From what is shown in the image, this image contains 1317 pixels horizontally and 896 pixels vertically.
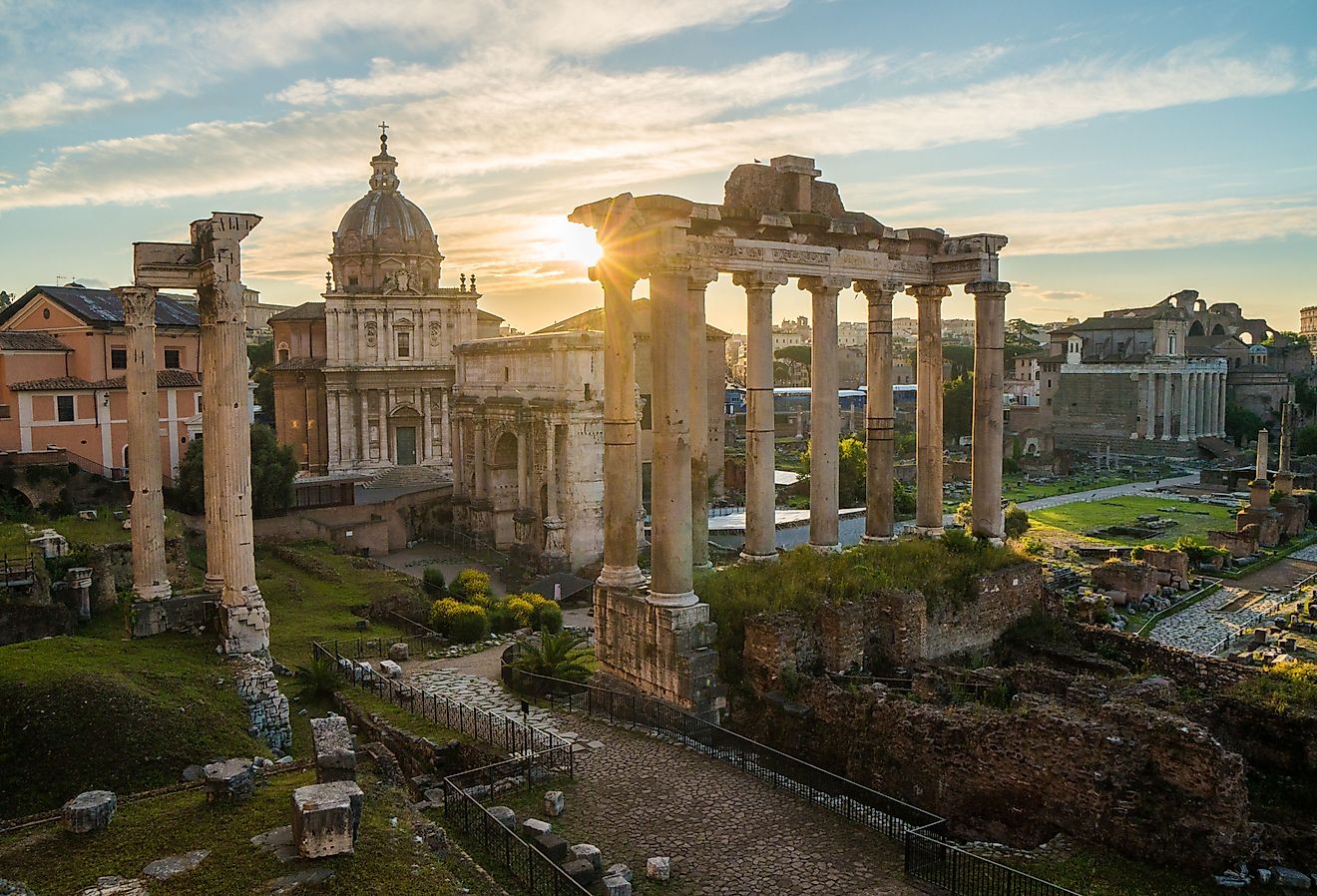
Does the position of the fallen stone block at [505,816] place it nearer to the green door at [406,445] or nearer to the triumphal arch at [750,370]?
the triumphal arch at [750,370]

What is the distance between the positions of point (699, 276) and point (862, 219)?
4284 mm

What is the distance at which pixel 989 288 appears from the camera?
19125mm

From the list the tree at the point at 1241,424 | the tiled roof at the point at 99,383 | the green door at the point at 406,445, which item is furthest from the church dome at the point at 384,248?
the tree at the point at 1241,424

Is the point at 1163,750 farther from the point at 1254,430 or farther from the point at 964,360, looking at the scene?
the point at 964,360

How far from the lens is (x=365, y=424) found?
163 ft

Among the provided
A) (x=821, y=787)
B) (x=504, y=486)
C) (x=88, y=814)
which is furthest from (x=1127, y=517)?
(x=88, y=814)

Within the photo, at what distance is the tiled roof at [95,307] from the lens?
35000 mm

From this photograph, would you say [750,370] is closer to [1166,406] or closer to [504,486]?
[504,486]

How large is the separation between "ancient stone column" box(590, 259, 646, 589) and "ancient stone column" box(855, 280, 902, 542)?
512 centimetres

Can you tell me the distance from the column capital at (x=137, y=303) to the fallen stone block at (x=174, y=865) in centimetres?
1186

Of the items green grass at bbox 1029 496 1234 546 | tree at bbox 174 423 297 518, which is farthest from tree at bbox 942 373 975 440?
tree at bbox 174 423 297 518

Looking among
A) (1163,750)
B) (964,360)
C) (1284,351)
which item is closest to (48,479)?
(1163,750)

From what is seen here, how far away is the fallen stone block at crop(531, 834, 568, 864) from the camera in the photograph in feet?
33.8

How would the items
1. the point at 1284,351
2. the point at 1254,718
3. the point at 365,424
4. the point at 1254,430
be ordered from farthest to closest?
the point at 1284,351 → the point at 1254,430 → the point at 365,424 → the point at 1254,718
